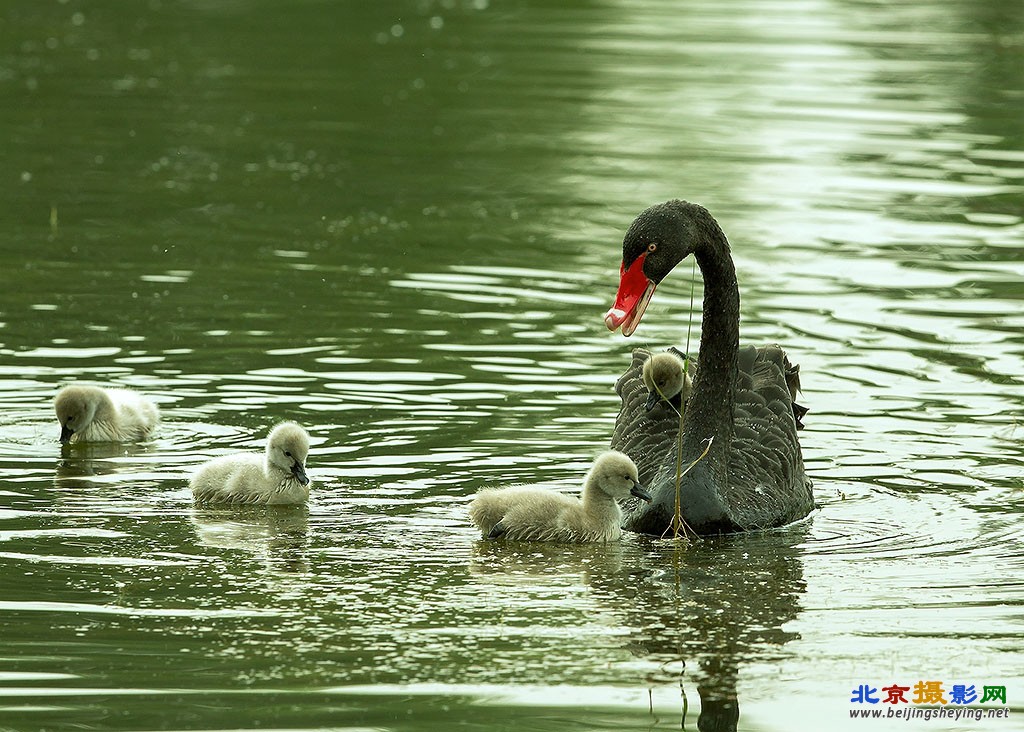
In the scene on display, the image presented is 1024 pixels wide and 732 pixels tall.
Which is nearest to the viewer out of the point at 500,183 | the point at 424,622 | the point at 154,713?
the point at 154,713

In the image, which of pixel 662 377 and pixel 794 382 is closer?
pixel 662 377

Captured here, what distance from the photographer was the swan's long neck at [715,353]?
8.05 meters

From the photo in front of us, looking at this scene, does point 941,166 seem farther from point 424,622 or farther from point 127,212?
point 424,622

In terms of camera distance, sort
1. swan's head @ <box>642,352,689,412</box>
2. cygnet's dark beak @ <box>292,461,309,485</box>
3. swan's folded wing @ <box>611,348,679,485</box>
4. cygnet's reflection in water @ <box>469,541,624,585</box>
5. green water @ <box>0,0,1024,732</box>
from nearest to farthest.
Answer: green water @ <box>0,0,1024,732</box>, cygnet's reflection in water @ <box>469,541,624,585</box>, cygnet's dark beak @ <box>292,461,309,485</box>, swan's folded wing @ <box>611,348,679,485</box>, swan's head @ <box>642,352,689,412</box>

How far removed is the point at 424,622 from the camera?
6.48m

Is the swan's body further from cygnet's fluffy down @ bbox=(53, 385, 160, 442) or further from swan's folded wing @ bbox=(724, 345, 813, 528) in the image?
cygnet's fluffy down @ bbox=(53, 385, 160, 442)

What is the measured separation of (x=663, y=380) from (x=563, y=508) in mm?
1095

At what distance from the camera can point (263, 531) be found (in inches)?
306

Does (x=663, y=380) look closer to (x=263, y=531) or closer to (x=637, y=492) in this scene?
(x=637, y=492)

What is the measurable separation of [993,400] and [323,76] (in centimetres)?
1331

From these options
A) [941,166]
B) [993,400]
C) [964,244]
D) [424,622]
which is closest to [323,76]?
[941,166]

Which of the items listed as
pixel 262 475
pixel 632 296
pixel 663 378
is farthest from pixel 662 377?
pixel 262 475

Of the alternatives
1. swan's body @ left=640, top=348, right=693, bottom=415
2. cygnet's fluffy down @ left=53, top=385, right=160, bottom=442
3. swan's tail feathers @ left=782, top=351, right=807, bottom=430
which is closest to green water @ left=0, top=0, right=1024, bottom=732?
cygnet's fluffy down @ left=53, top=385, right=160, bottom=442

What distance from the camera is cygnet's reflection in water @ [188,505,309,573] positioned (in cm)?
734
